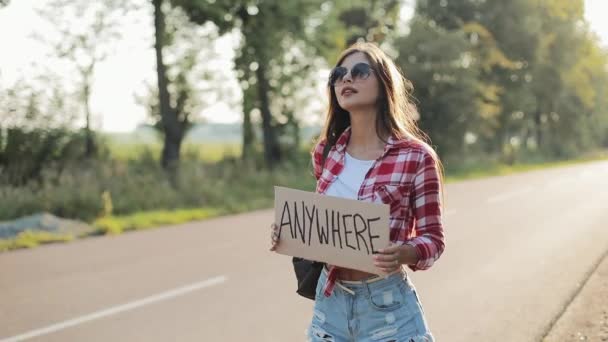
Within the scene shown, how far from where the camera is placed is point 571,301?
6.62 m

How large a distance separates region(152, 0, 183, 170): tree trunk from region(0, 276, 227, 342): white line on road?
39.5 feet

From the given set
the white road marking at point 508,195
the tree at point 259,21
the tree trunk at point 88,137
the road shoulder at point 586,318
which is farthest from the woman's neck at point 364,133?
the tree at point 259,21

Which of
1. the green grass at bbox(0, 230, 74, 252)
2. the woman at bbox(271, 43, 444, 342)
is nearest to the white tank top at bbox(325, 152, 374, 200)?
the woman at bbox(271, 43, 444, 342)

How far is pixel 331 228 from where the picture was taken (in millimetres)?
2639

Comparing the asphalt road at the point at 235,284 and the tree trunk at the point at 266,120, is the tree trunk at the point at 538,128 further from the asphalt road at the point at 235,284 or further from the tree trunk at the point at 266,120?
the asphalt road at the point at 235,284

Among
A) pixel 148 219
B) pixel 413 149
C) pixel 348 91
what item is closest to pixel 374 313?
pixel 413 149

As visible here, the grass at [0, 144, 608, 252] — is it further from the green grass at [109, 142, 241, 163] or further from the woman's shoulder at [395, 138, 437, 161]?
the woman's shoulder at [395, 138, 437, 161]

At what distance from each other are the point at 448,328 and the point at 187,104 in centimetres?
2610

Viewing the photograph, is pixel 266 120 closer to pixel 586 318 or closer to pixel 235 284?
pixel 235 284

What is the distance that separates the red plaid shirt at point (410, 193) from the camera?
254cm

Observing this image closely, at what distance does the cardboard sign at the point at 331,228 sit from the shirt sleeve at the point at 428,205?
16 cm

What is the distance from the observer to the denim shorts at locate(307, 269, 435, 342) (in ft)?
8.47

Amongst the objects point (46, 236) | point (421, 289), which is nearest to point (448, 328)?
point (421, 289)

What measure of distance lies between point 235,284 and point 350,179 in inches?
201
